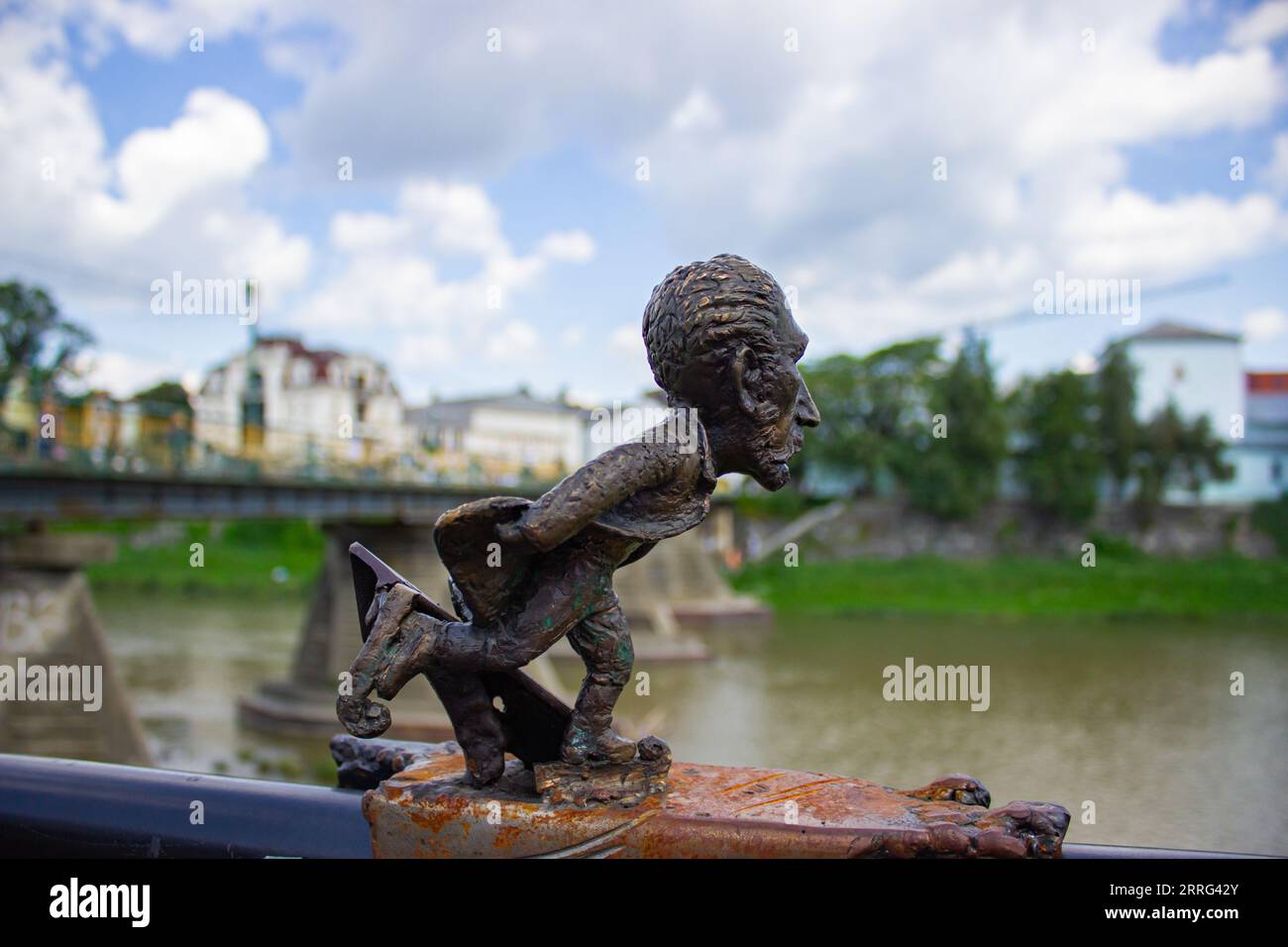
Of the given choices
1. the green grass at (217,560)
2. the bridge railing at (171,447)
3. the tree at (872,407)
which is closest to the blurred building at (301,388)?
the bridge railing at (171,447)

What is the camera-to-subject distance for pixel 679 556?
37469mm

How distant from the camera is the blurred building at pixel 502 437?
25172mm

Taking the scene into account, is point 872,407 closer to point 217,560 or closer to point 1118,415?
point 1118,415

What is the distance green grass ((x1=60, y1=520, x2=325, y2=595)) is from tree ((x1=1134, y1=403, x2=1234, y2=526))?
34.2 metres

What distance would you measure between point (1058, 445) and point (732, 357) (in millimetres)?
47336

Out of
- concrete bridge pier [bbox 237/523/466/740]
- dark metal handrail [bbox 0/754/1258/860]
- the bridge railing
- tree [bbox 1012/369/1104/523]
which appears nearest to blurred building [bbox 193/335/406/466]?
concrete bridge pier [bbox 237/523/466/740]

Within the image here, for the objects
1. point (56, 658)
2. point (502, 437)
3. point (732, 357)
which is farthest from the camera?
point (502, 437)

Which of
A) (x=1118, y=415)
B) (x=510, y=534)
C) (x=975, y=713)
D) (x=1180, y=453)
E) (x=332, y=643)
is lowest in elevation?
(x=975, y=713)

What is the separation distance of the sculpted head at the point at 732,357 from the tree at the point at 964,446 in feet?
142

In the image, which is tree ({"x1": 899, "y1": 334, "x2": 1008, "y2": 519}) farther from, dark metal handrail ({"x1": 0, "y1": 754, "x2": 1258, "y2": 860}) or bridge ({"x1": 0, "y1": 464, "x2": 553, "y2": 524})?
dark metal handrail ({"x1": 0, "y1": 754, "x2": 1258, "y2": 860})

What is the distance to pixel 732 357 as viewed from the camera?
2.22 m

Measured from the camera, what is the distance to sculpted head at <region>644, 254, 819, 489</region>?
2215 mm

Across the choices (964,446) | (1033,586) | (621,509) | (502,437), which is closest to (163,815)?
(621,509)

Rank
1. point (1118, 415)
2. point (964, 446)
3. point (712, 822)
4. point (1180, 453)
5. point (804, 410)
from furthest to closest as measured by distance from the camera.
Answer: point (1180, 453) < point (1118, 415) < point (964, 446) < point (804, 410) < point (712, 822)
